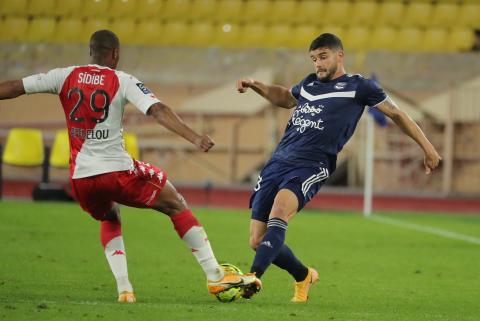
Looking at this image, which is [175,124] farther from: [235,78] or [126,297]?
[235,78]

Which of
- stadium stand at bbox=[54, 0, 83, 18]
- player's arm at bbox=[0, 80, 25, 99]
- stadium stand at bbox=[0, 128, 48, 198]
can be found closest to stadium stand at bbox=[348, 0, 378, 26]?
stadium stand at bbox=[54, 0, 83, 18]

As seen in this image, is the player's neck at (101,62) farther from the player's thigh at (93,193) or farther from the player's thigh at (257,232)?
the player's thigh at (257,232)

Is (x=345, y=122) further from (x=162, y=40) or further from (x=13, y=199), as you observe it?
(x=162, y=40)

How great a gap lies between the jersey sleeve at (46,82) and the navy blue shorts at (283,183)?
1.60 m

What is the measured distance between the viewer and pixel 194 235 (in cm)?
684

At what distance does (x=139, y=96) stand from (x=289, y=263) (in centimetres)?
170

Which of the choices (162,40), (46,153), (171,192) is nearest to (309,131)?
(171,192)

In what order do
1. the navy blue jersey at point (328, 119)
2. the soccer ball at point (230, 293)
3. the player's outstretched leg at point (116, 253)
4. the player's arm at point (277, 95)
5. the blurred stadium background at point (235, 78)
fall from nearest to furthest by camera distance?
1. the soccer ball at point (230, 293)
2. the player's outstretched leg at point (116, 253)
3. the navy blue jersey at point (328, 119)
4. the player's arm at point (277, 95)
5. the blurred stadium background at point (235, 78)

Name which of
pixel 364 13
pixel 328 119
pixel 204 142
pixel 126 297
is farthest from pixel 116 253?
pixel 364 13

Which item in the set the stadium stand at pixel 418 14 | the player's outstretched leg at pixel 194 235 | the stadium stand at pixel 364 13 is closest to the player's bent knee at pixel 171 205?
the player's outstretched leg at pixel 194 235

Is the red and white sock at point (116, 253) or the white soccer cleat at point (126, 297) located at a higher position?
the red and white sock at point (116, 253)

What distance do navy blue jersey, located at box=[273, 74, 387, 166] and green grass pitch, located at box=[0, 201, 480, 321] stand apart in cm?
108

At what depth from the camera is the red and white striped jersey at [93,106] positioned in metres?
6.53

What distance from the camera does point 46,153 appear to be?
17.4 meters
